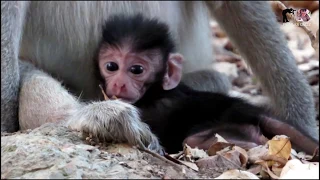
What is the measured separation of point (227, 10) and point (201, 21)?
0.39m

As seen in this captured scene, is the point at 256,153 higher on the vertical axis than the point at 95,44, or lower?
lower

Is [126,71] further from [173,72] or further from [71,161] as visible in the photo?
[71,161]

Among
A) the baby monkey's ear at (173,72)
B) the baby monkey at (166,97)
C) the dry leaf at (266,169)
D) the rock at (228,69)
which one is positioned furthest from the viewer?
the rock at (228,69)

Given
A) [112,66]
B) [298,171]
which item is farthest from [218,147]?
[112,66]

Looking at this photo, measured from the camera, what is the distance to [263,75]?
4.96 m

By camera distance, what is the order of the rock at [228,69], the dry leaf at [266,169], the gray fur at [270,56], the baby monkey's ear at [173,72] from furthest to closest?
the rock at [228,69]
the gray fur at [270,56]
the baby monkey's ear at [173,72]
the dry leaf at [266,169]

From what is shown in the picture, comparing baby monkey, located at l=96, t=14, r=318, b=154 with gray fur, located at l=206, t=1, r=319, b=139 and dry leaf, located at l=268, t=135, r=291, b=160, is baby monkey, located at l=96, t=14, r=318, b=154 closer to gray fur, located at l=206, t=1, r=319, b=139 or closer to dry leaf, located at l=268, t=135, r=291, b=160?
dry leaf, located at l=268, t=135, r=291, b=160

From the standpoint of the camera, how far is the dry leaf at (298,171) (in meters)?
2.45

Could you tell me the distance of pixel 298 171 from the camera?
255 cm

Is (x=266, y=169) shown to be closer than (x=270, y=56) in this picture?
Yes

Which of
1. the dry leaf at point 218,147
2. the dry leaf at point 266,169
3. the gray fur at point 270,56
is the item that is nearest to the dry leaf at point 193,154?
the dry leaf at point 218,147

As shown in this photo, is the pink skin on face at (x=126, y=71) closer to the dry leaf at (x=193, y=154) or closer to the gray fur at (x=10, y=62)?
the gray fur at (x=10, y=62)

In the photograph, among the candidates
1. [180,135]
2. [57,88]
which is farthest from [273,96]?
[57,88]

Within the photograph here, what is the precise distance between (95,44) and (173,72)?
0.65 meters
